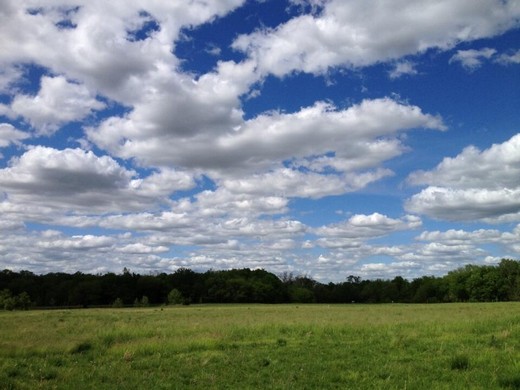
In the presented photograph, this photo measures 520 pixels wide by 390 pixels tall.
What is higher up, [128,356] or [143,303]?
[128,356]

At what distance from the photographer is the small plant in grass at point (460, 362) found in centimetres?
1180

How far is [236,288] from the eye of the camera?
125938 millimetres

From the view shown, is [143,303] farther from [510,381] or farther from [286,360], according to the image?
[510,381]

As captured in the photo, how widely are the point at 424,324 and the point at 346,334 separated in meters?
4.32

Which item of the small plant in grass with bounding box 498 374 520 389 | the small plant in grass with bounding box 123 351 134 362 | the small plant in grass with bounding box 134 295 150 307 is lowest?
the small plant in grass with bounding box 134 295 150 307

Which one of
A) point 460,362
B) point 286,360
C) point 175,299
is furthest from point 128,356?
point 175,299

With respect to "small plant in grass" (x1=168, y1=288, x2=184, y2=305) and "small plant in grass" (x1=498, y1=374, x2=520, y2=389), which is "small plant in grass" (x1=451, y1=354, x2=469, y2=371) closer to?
"small plant in grass" (x1=498, y1=374, x2=520, y2=389)

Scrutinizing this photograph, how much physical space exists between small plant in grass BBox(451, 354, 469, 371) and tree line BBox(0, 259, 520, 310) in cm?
9919

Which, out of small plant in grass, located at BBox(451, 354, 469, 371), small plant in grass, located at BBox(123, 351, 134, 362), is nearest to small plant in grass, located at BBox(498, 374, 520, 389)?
small plant in grass, located at BBox(451, 354, 469, 371)

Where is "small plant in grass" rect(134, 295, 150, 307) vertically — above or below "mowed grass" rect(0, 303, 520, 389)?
below

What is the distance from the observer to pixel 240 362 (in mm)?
13875

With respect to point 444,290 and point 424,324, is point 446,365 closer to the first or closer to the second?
point 424,324

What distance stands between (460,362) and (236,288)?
116 meters

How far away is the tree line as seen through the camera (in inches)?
4313
